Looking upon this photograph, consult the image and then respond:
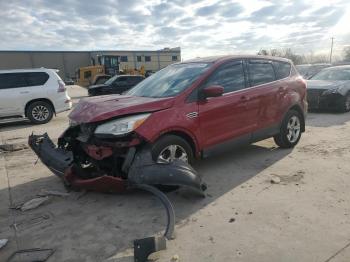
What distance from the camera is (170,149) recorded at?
4.73m

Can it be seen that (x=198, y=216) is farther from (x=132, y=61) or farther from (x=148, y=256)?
(x=132, y=61)

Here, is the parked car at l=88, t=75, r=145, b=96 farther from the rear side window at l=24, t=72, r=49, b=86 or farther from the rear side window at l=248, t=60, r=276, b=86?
the rear side window at l=248, t=60, r=276, b=86

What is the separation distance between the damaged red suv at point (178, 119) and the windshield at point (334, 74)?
6.79 metres

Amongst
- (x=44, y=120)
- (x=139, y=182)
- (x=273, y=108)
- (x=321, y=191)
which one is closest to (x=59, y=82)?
(x=44, y=120)

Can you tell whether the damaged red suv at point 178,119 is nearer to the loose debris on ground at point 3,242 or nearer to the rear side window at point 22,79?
the loose debris on ground at point 3,242

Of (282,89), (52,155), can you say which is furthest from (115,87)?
(52,155)

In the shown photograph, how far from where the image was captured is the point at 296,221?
12.5 ft

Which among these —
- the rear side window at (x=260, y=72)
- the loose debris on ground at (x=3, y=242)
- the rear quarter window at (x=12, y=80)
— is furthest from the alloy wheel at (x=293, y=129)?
the rear quarter window at (x=12, y=80)

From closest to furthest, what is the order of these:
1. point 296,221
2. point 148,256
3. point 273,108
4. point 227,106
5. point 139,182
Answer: point 148,256
point 296,221
point 139,182
point 227,106
point 273,108

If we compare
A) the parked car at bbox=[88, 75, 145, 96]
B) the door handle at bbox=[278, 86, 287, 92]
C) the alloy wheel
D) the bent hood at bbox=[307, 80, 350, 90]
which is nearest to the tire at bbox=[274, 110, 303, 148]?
the alloy wheel

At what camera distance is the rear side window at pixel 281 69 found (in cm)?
660

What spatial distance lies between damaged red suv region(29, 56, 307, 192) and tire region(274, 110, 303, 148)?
19mm

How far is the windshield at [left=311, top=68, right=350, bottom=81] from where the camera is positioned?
12.5 meters

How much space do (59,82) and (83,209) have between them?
8.95 metres
